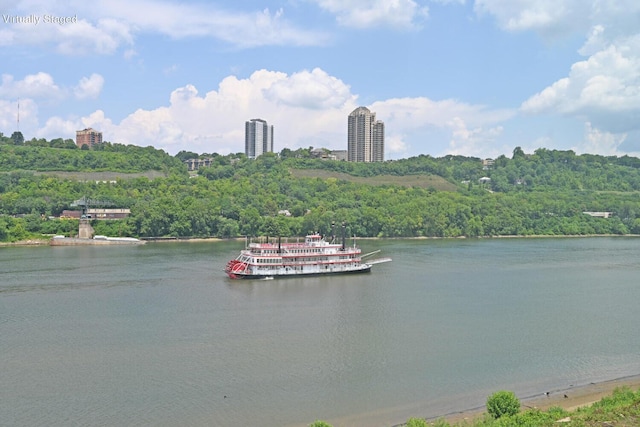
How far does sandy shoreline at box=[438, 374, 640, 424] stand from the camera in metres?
17.6

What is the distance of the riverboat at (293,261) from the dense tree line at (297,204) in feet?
93.3

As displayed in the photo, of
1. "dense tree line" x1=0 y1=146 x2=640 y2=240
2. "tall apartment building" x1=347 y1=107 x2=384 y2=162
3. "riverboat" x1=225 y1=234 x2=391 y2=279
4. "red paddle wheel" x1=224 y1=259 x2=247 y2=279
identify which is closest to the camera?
"red paddle wheel" x1=224 y1=259 x2=247 y2=279

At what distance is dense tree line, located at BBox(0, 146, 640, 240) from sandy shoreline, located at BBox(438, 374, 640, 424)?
51.6 metres

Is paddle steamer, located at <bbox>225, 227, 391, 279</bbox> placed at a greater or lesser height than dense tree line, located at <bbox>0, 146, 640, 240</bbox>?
lesser

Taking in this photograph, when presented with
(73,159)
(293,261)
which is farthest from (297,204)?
(293,261)

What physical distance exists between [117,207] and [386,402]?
58.1 meters

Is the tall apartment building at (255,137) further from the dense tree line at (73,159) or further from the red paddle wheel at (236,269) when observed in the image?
the red paddle wheel at (236,269)

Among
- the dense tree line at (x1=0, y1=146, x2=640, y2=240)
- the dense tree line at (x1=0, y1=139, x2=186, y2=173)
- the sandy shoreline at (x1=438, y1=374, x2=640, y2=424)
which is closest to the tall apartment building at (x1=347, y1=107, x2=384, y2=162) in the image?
the dense tree line at (x1=0, y1=146, x2=640, y2=240)

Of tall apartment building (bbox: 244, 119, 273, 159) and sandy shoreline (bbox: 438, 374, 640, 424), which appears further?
tall apartment building (bbox: 244, 119, 273, 159)

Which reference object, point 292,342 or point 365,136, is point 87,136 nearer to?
point 365,136

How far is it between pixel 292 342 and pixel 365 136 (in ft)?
410

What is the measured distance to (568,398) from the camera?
61.9 feet

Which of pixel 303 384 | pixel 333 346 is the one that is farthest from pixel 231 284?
pixel 303 384

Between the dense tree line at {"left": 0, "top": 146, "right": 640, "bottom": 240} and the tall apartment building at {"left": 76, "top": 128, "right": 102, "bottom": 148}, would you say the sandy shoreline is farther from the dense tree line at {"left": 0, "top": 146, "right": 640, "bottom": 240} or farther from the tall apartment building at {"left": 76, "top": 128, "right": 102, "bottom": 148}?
the tall apartment building at {"left": 76, "top": 128, "right": 102, "bottom": 148}
